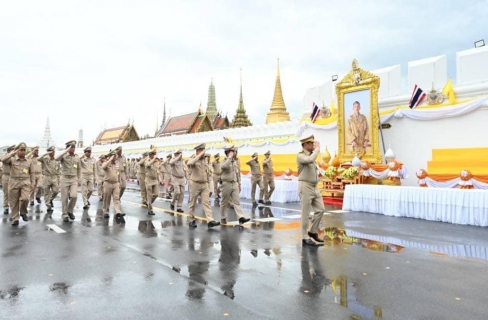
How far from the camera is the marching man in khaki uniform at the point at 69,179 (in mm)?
9031

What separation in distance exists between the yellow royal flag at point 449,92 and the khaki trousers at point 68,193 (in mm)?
11542

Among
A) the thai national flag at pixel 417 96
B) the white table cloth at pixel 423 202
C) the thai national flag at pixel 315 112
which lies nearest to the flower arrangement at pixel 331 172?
the white table cloth at pixel 423 202

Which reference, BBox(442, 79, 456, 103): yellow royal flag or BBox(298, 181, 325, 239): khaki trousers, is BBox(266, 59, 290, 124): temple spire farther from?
BBox(298, 181, 325, 239): khaki trousers

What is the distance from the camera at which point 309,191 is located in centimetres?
636

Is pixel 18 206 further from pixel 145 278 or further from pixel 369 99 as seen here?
pixel 369 99

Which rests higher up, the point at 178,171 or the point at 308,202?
the point at 178,171

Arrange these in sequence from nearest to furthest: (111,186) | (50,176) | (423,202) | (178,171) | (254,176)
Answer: (423,202), (111,186), (178,171), (50,176), (254,176)

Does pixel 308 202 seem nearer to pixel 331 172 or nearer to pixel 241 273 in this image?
pixel 241 273

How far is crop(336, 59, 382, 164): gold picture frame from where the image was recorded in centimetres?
1282

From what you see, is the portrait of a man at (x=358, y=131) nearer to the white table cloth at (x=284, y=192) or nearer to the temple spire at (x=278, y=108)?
the white table cloth at (x=284, y=192)

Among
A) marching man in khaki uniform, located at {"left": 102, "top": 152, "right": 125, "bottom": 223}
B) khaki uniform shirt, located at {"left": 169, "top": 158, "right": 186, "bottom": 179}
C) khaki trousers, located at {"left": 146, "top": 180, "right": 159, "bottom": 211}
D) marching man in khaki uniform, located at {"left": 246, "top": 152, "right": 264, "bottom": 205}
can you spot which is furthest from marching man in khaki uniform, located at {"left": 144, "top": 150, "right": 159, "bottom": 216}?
marching man in khaki uniform, located at {"left": 246, "top": 152, "right": 264, "bottom": 205}

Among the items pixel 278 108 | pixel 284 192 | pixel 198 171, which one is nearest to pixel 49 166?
pixel 198 171

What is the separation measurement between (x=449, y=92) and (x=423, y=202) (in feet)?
14.8

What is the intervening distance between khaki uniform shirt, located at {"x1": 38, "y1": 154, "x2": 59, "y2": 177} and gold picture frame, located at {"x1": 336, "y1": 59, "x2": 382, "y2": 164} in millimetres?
10293
